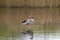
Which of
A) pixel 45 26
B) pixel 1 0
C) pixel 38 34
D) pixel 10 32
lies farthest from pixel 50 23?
pixel 1 0

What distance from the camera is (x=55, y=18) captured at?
8.41ft

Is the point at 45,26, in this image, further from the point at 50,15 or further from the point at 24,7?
the point at 24,7

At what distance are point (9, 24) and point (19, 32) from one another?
31 centimetres

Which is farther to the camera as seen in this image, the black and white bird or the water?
the black and white bird

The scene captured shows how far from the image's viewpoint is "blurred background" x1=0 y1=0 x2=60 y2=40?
2180 millimetres

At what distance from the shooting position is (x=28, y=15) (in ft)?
8.29

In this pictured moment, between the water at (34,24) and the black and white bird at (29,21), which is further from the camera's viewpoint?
the black and white bird at (29,21)

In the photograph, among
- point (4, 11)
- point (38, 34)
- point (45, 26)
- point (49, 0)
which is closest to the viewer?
point (38, 34)

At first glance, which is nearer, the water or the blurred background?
the water

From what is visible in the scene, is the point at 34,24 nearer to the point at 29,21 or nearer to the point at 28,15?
the point at 29,21

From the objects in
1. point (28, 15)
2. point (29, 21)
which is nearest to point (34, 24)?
point (29, 21)

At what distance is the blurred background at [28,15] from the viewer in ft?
7.15

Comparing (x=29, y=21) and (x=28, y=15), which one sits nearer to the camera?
A: (x=29, y=21)

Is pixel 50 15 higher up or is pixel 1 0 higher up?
pixel 1 0
